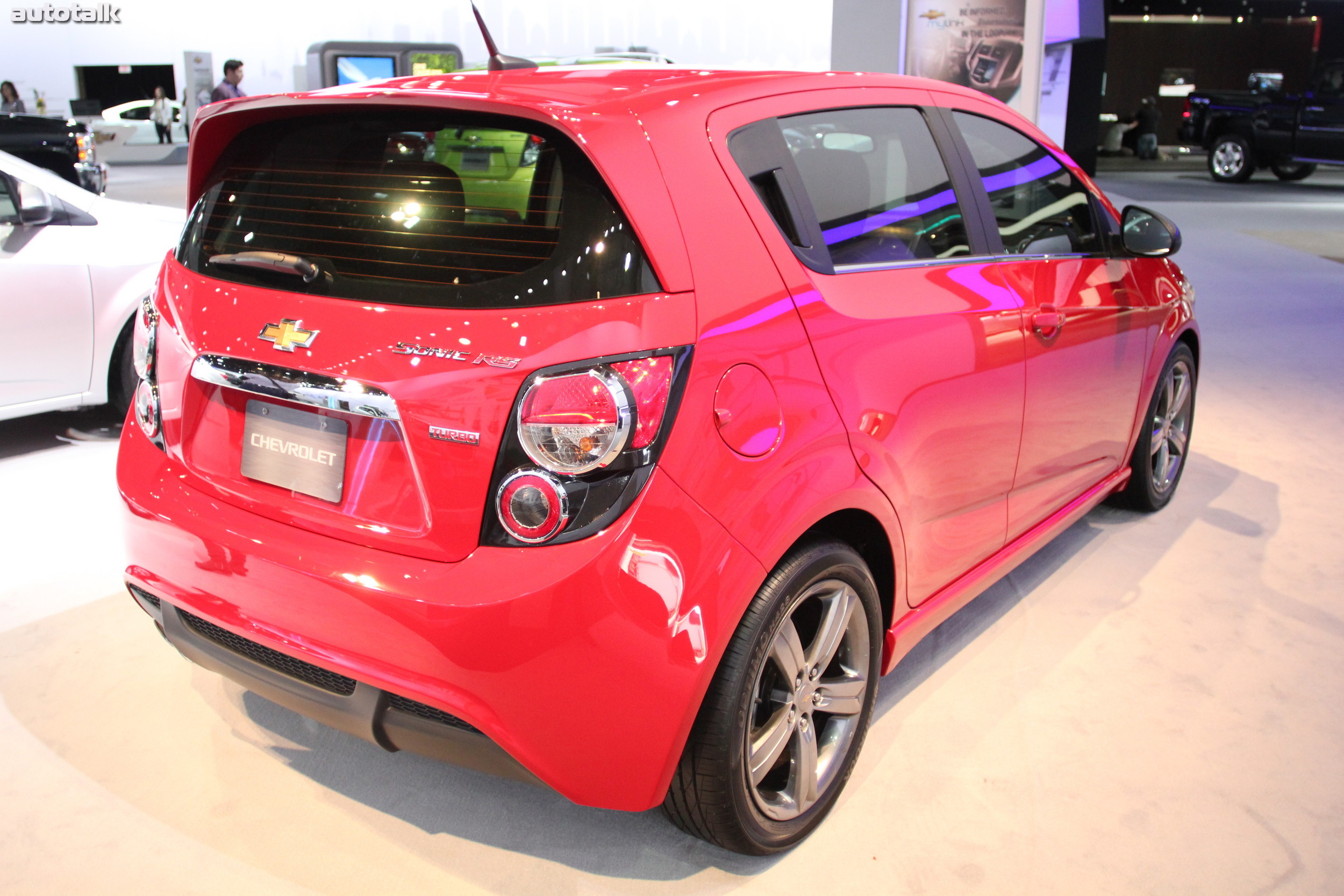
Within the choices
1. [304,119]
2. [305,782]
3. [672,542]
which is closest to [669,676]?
[672,542]

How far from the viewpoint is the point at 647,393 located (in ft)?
5.23

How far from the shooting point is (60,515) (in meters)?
3.69

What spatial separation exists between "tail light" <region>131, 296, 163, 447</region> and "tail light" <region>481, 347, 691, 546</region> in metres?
0.86

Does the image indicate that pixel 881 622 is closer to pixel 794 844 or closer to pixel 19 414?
pixel 794 844

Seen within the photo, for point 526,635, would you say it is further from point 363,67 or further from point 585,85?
point 363,67

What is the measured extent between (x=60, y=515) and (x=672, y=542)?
2974 millimetres

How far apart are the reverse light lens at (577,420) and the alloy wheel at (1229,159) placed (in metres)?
18.1

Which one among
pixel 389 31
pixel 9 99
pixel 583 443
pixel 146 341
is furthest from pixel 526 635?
pixel 9 99

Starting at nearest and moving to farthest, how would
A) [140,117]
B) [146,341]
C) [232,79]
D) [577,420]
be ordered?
[577,420], [146,341], [232,79], [140,117]

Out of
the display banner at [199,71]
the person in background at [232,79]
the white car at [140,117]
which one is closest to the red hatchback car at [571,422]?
the person in background at [232,79]

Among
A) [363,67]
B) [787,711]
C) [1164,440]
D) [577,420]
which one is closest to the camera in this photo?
[577,420]

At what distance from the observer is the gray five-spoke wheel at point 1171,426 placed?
3588mm

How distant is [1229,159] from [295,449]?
60.4 ft

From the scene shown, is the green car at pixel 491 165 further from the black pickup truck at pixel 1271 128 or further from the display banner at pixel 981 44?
the black pickup truck at pixel 1271 128
